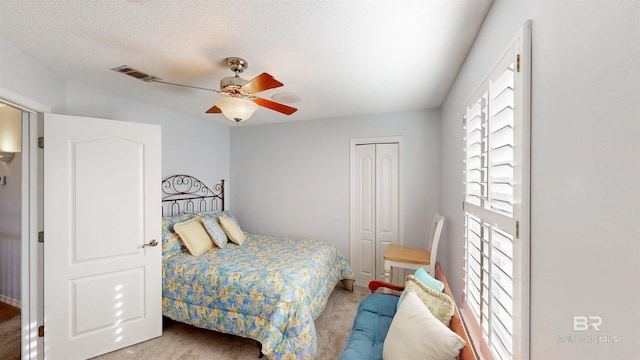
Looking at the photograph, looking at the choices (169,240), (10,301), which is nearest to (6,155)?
(10,301)

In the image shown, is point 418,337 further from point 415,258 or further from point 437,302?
point 415,258

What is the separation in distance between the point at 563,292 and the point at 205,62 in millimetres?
2443

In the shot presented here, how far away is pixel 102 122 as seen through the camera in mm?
2217

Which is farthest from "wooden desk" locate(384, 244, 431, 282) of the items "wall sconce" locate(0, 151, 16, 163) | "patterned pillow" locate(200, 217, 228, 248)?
"wall sconce" locate(0, 151, 16, 163)

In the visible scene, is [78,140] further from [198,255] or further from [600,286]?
[600,286]

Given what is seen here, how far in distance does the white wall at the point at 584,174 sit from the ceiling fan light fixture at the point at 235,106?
1.64 m

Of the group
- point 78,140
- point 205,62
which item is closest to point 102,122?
point 78,140

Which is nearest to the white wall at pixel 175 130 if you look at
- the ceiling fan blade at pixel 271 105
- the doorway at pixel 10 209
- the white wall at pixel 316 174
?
the white wall at pixel 316 174

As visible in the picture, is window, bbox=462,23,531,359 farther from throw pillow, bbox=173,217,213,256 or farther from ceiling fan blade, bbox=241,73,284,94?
throw pillow, bbox=173,217,213,256

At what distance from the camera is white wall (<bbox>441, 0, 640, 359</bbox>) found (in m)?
0.51

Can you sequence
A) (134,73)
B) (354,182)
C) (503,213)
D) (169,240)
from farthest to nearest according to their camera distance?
(354,182) → (169,240) → (134,73) → (503,213)

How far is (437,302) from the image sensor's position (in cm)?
153

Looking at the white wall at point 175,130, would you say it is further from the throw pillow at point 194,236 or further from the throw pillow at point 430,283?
the throw pillow at point 430,283

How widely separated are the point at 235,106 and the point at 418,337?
1.88 metres
